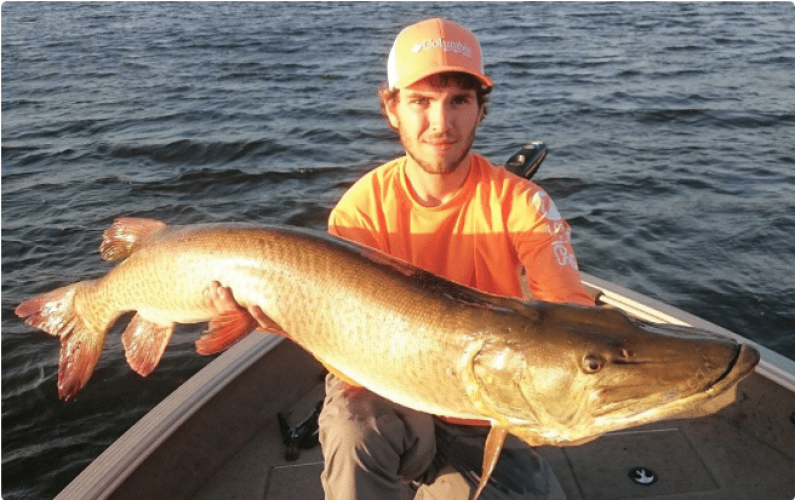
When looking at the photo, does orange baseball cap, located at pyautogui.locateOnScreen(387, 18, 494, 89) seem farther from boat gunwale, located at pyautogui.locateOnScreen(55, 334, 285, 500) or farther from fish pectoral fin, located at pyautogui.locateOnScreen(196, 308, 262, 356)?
boat gunwale, located at pyautogui.locateOnScreen(55, 334, 285, 500)

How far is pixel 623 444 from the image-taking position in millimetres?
3496

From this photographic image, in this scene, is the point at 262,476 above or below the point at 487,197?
below

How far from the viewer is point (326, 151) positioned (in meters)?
10.8

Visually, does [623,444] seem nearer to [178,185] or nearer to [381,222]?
[381,222]

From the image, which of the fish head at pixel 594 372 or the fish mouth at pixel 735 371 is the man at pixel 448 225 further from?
the fish mouth at pixel 735 371

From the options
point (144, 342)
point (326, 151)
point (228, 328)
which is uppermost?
point (228, 328)

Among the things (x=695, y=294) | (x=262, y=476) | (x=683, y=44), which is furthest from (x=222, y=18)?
(x=262, y=476)

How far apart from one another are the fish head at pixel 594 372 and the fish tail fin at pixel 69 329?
1.86 meters

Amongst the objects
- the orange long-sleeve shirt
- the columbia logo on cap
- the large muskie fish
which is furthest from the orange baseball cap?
the large muskie fish

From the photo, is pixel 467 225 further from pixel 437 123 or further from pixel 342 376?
pixel 342 376

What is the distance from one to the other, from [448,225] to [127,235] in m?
1.37

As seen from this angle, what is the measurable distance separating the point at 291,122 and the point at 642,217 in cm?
656

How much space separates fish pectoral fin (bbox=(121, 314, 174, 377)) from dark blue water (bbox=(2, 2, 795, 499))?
2.51m

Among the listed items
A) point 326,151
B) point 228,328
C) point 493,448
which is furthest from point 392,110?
point 326,151
